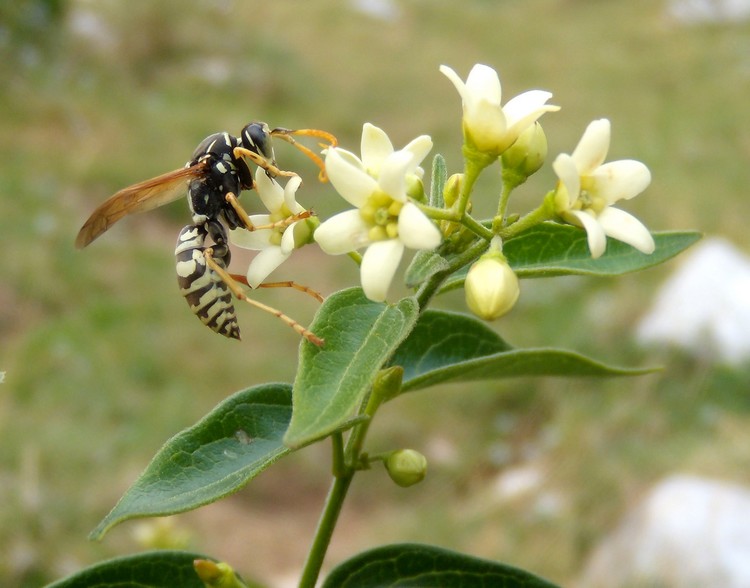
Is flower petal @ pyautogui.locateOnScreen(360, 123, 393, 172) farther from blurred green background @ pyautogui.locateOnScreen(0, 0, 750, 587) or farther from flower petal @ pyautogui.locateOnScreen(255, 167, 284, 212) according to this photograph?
blurred green background @ pyautogui.locateOnScreen(0, 0, 750, 587)

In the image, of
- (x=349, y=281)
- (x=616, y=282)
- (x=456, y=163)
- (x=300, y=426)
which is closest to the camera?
(x=300, y=426)

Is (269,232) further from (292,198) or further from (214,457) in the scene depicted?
(214,457)

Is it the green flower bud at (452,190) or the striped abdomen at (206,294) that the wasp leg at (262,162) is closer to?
the striped abdomen at (206,294)

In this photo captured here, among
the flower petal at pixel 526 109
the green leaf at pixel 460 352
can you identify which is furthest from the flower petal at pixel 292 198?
the flower petal at pixel 526 109

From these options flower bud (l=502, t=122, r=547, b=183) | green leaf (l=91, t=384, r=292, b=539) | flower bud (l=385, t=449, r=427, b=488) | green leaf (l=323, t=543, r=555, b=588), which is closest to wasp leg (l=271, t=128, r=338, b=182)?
flower bud (l=502, t=122, r=547, b=183)

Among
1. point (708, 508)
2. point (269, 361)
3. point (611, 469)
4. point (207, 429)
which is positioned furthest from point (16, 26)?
point (207, 429)

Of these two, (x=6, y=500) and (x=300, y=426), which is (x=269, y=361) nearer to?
(x=6, y=500)
